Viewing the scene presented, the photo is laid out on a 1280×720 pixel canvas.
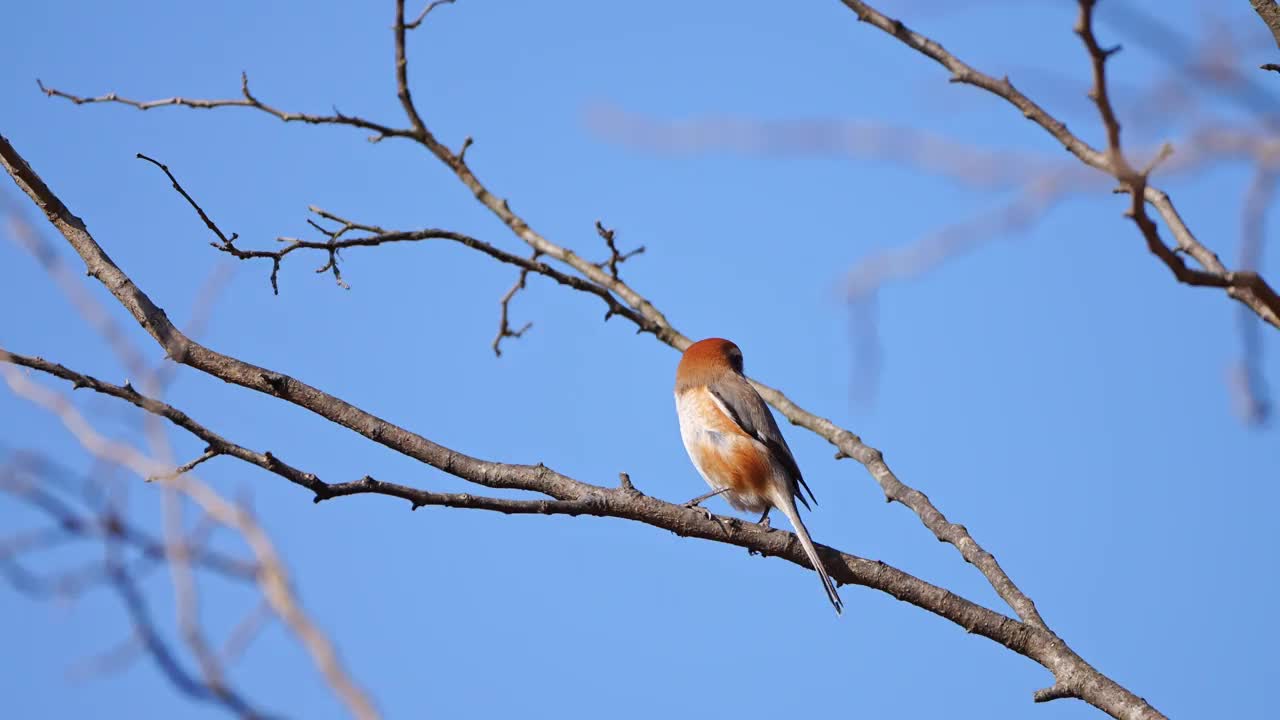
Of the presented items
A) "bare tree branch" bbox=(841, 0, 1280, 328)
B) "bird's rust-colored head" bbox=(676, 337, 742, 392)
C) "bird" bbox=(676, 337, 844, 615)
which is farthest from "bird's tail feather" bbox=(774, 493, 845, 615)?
"bare tree branch" bbox=(841, 0, 1280, 328)

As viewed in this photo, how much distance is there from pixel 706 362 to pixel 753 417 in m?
0.57

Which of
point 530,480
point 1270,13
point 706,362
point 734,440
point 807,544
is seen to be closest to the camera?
point 1270,13

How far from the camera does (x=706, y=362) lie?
739cm

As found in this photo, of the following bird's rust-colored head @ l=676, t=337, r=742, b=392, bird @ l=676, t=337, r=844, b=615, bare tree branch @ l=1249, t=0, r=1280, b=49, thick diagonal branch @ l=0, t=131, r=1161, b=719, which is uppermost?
bird's rust-colored head @ l=676, t=337, r=742, b=392

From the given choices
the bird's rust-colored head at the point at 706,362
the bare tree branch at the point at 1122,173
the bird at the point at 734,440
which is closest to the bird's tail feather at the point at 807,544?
the bird at the point at 734,440

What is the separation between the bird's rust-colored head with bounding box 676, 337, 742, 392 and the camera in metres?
7.33

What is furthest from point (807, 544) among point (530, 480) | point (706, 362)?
point (706, 362)

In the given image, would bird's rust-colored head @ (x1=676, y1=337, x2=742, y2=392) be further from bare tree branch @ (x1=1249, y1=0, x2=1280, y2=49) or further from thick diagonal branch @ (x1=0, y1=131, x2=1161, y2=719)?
bare tree branch @ (x1=1249, y1=0, x2=1280, y2=49)

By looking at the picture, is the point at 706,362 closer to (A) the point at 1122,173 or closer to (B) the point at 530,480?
(B) the point at 530,480

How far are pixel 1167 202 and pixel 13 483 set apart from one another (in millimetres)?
3355

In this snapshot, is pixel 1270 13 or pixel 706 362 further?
pixel 706 362

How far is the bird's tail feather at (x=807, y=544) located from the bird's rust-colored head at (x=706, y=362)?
0.99 meters

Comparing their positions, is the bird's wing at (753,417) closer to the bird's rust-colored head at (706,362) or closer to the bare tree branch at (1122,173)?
the bird's rust-colored head at (706,362)

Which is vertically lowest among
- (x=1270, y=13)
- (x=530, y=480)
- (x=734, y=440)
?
(x=530, y=480)
